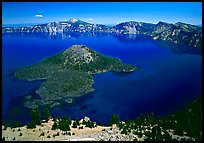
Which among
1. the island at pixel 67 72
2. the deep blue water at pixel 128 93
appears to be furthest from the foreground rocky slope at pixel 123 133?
the island at pixel 67 72

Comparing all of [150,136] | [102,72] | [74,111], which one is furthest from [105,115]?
[102,72]

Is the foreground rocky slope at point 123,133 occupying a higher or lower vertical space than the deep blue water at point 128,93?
higher

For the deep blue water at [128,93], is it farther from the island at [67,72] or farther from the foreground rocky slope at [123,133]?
the foreground rocky slope at [123,133]

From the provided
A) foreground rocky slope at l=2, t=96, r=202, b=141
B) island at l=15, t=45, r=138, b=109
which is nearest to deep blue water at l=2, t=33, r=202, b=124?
island at l=15, t=45, r=138, b=109

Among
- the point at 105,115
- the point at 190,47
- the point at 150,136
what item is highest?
the point at 190,47

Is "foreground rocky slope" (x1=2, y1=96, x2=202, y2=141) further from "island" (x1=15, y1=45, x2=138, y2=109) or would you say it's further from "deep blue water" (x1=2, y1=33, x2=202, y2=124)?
"island" (x1=15, y1=45, x2=138, y2=109)

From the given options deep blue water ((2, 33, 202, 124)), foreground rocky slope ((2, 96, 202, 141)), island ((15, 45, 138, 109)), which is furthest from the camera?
island ((15, 45, 138, 109))

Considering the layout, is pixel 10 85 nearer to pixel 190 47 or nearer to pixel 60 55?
pixel 60 55

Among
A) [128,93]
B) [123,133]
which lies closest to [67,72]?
[128,93]
